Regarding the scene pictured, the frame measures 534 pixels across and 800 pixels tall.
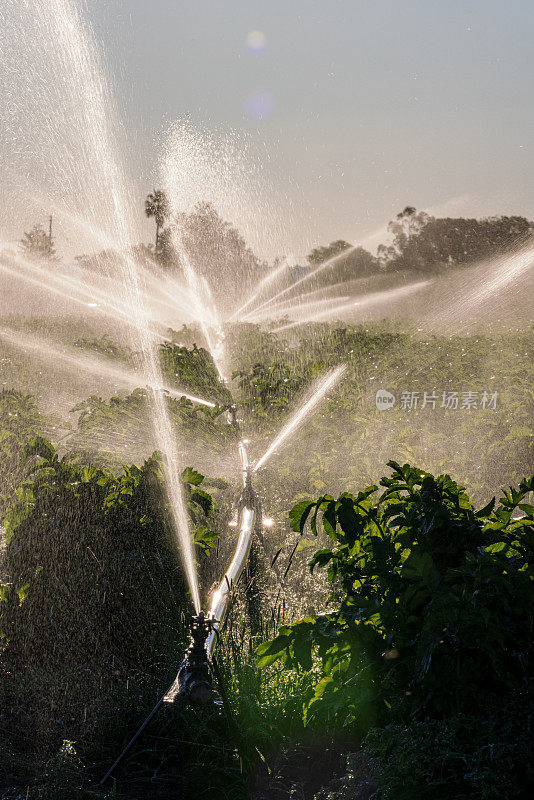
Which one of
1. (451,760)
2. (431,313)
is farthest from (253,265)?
(451,760)

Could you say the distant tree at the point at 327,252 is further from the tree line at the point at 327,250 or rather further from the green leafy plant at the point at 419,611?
the green leafy plant at the point at 419,611

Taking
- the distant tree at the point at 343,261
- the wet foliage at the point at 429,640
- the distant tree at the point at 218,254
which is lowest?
the wet foliage at the point at 429,640

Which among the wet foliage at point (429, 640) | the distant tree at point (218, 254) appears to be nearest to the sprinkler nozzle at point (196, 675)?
the wet foliage at point (429, 640)

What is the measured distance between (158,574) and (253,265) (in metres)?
26.6

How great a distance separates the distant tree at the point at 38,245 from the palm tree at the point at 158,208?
546cm

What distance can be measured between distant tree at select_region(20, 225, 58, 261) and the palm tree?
5.46 m

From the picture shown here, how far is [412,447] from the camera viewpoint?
7.08 meters

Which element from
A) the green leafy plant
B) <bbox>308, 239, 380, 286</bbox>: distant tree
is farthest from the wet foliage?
<bbox>308, 239, 380, 286</bbox>: distant tree

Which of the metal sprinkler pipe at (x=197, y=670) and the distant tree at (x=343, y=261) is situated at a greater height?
the distant tree at (x=343, y=261)

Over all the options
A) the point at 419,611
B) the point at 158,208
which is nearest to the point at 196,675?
the point at 419,611

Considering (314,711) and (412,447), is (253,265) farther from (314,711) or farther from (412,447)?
(314,711)

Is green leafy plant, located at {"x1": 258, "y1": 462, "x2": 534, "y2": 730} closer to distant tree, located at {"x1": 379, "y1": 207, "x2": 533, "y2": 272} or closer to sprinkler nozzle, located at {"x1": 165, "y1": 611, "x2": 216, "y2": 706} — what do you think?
sprinkler nozzle, located at {"x1": 165, "y1": 611, "x2": 216, "y2": 706}

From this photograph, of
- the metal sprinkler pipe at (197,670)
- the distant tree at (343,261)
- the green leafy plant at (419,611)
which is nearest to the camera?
the green leafy plant at (419,611)

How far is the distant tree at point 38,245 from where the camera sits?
31688 mm
